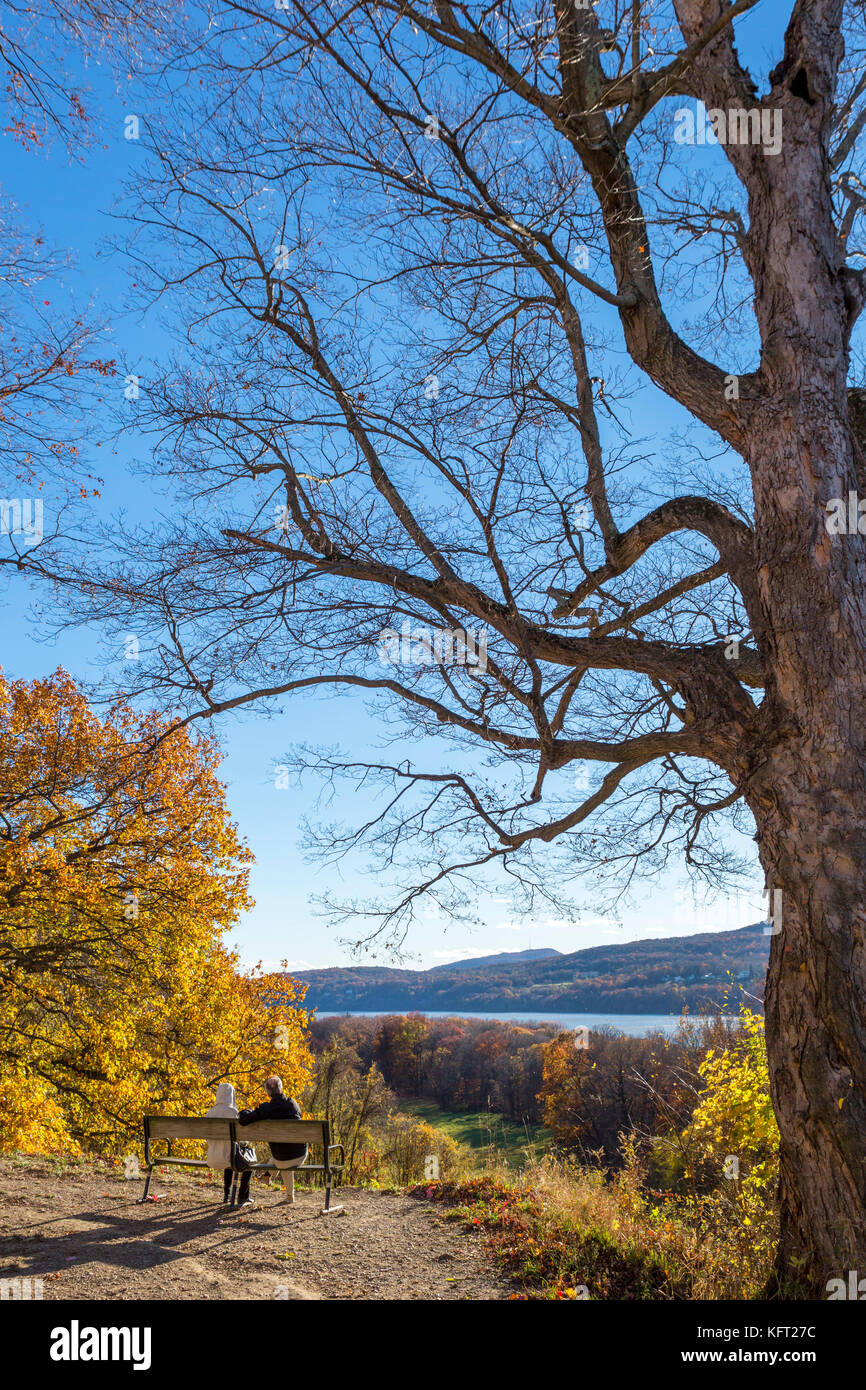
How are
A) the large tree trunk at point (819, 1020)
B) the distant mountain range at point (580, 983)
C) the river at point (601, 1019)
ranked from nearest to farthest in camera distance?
the large tree trunk at point (819, 1020)
the distant mountain range at point (580, 983)
the river at point (601, 1019)

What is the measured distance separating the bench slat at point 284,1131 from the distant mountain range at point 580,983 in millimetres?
4740

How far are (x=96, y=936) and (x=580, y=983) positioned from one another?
5330cm

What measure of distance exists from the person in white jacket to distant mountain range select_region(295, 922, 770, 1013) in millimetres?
5374

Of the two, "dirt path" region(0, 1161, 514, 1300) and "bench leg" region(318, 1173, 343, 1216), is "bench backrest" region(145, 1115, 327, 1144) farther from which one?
"dirt path" region(0, 1161, 514, 1300)

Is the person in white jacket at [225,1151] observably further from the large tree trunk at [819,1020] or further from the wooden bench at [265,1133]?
the large tree trunk at [819,1020]

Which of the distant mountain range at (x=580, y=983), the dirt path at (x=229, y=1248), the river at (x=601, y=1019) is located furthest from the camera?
the river at (x=601, y=1019)

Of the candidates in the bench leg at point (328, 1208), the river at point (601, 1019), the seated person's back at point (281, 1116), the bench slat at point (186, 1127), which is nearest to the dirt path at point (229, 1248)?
the bench leg at point (328, 1208)

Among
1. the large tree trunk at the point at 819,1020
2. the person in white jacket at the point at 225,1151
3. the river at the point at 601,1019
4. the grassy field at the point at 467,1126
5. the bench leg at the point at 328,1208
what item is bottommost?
the grassy field at the point at 467,1126

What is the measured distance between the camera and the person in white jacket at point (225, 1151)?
8000 millimetres

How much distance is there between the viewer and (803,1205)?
14.7ft

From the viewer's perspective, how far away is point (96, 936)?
1184 cm

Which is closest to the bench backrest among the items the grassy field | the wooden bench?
the wooden bench
